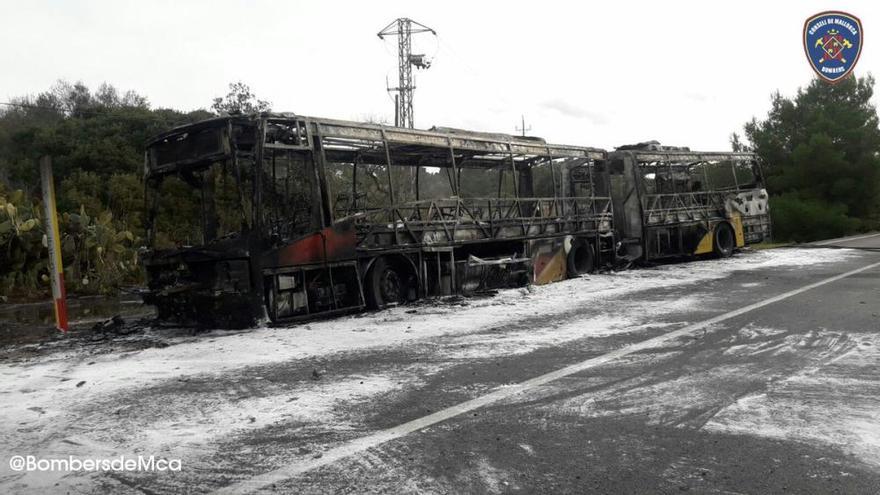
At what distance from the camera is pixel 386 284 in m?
10.5

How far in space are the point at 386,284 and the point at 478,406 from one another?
19.7 feet

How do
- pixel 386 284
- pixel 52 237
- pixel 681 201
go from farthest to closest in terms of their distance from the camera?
pixel 681 201, pixel 386 284, pixel 52 237

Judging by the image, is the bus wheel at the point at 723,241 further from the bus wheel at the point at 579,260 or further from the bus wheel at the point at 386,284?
the bus wheel at the point at 386,284

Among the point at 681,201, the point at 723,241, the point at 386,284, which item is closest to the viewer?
the point at 386,284

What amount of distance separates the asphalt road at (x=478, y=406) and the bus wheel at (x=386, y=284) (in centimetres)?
145

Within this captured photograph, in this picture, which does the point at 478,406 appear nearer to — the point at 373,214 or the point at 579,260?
the point at 373,214

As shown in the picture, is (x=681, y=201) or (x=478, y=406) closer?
(x=478, y=406)

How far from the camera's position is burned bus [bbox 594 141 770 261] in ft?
54.3

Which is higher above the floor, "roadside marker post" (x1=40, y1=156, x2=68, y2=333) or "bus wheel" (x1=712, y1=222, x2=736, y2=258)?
"roadside marker post" (x1=40, y1=156, x2=68, y2=333)

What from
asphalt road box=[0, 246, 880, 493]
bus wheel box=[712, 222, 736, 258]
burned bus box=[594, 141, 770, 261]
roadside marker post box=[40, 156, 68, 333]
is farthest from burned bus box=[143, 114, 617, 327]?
bus wheel box=[712, 222, 736, 258]

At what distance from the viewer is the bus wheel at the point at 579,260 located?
14.5m

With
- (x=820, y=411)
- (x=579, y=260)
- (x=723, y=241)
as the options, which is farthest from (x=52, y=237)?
(x=723, y=241)

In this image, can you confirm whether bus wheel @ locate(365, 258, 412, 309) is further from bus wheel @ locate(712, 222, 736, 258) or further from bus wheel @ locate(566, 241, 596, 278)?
bus wheel @ locate(712, 222, 736, 258)

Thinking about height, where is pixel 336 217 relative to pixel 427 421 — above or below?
above
